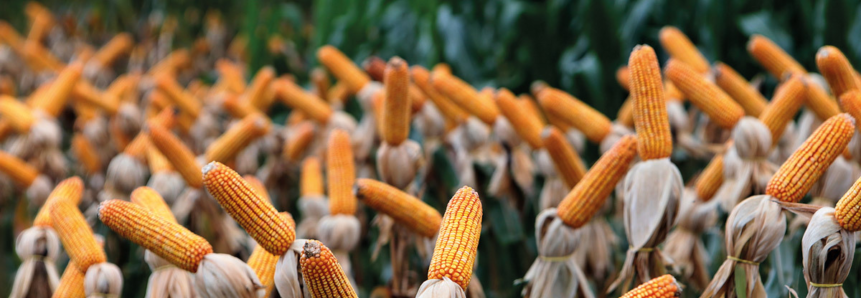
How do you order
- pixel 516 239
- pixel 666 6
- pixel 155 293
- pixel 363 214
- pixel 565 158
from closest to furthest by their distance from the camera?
pixel 155 293 → pixel 565 158 → pixel 516 239 → pixel 363 214 → pixel 666 6

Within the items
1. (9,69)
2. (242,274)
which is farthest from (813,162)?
(9,69)

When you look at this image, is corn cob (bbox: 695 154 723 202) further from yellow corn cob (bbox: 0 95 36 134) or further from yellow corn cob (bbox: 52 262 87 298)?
yellow corn cob (bbox: 0 95 36 134)

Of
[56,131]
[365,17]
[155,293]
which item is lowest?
[155,293]

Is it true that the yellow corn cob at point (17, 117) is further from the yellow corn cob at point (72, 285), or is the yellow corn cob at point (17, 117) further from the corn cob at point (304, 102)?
the yellow corn cob at point (72, 285)

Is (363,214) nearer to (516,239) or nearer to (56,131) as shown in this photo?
(516,239)

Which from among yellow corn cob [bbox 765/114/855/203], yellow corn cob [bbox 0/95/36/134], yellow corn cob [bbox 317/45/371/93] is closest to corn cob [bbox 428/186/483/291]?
yellow corn cob [bbox 765/114/855/203]

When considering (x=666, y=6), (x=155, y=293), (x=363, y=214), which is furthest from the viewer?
(x=666, y=6)

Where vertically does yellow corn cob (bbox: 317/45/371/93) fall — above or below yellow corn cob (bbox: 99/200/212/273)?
above
